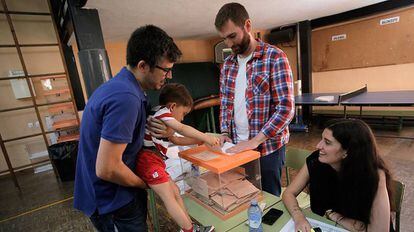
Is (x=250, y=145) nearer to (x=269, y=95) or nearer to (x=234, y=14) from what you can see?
(x=269, y=95)

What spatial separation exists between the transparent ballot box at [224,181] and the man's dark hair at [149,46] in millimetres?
526

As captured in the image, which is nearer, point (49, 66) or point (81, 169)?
point (81, 169)

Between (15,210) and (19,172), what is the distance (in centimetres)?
148

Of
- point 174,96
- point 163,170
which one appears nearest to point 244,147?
point 163,170

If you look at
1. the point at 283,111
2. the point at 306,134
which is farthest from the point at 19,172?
the point at 306,134

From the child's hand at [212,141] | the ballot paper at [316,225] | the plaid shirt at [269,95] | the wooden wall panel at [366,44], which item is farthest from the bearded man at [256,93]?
the wooden wall panel at [366,44]

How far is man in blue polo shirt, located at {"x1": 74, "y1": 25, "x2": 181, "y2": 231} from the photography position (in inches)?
29.1

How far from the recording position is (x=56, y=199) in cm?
294

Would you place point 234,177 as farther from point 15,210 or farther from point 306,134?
point 306,134

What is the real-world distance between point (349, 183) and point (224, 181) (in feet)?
1.94

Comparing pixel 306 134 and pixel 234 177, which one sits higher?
pixel 234 177

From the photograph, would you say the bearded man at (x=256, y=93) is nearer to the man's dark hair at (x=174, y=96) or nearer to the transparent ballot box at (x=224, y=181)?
the transparent ballot box at (x=224, y=181)

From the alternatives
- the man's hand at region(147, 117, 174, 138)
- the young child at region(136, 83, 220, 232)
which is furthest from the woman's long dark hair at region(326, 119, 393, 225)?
the man's hand at region(147, 117, 174, 138)

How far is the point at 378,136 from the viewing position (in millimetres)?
3807
